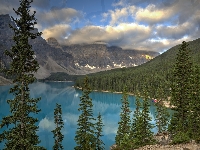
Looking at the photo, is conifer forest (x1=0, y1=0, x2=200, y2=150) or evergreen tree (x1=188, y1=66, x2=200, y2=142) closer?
conifer forest (x1=0, y1=0, x2=200, y2=150)

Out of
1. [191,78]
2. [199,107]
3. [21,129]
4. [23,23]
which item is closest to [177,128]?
[199,107]

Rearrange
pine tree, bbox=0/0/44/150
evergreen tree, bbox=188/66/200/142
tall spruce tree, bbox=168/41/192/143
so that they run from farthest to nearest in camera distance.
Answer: evergreen tree, bbox=188/66/200/142 → tall spruce tree, bbox=168/41/192/143 → pine tree, bbox=0/0/44/150

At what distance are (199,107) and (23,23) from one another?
33053mm

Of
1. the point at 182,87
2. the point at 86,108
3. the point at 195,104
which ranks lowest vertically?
the point at 86,108

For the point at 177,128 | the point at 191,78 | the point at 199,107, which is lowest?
the point at 177,128

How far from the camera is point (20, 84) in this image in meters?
18.5

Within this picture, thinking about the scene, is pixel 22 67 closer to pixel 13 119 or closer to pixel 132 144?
pixel 13 119

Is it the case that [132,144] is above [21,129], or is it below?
below

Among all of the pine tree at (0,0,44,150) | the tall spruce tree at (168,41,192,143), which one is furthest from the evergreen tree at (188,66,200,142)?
the pine tree at (0,0,44,150)

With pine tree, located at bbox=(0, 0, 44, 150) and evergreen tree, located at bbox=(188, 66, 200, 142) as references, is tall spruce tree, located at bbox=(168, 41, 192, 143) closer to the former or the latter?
evergreen tree, located at bbox=(188, 66, 200, 142)

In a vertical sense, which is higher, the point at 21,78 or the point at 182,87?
the point at 21,78

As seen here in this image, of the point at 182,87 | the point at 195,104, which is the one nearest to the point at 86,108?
the point at 182,87

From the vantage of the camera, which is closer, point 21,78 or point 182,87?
point 21,78

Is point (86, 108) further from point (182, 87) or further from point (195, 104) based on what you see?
point (195, 104)
